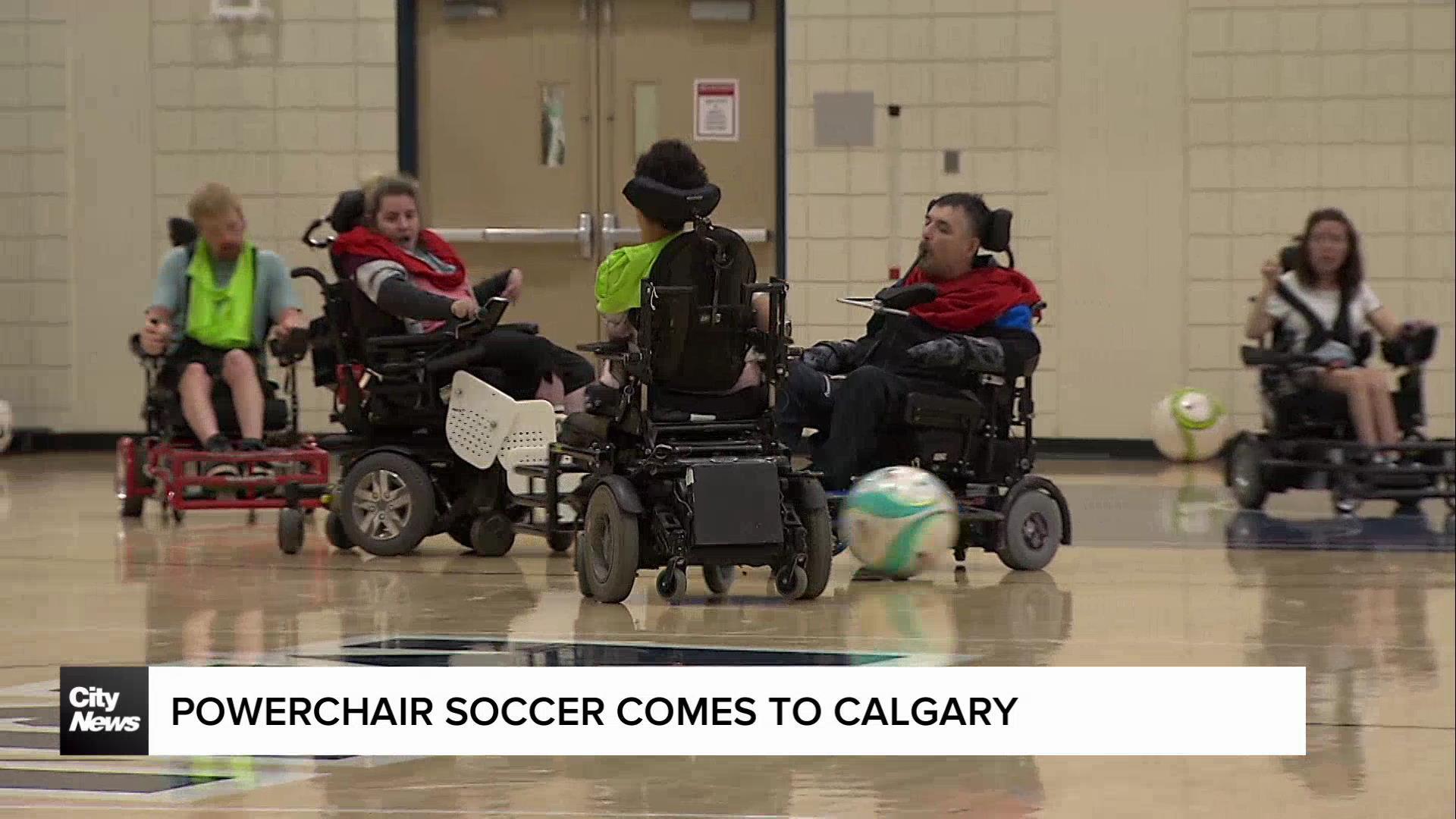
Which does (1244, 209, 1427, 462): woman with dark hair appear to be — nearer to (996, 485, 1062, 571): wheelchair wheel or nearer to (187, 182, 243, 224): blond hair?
(996, 485, 1062, 571): wheelchair wheel

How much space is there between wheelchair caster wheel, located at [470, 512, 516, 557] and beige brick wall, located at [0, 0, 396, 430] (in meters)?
4.98

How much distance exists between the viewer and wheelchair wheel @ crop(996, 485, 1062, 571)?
5.78 m

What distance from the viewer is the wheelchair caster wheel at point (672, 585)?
5051 mm

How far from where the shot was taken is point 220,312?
7.44 m

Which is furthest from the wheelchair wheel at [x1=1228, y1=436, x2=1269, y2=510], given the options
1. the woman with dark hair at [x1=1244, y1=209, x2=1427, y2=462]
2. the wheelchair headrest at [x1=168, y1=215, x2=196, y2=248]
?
the wheelchair headrest at [x1=168, y1=215, x2=196, y2=248]

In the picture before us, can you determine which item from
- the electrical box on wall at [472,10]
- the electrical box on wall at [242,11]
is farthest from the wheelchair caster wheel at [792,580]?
the electrical box on wall at [242,11]

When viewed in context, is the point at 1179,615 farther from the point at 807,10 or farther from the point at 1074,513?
the point at 807,10

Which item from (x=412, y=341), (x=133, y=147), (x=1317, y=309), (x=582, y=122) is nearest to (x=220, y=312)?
(x=412, y=341)

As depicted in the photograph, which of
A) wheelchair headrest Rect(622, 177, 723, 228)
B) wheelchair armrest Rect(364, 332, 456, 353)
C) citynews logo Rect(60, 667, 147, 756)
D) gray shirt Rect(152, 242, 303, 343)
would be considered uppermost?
wheelchair headrest Rect(622, 177, 723, 228)

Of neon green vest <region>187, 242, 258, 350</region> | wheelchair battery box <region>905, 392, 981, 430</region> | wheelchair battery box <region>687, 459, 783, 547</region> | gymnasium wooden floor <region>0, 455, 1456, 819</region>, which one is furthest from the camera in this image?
neon green vest <region>187, 242, 258, 350</region>

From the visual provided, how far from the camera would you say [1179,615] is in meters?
4.97

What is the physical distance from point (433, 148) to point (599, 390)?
6.07 meters

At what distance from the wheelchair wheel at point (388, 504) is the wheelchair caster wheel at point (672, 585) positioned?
4.09ft

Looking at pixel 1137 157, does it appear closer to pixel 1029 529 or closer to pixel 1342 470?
pixel 1342 470
